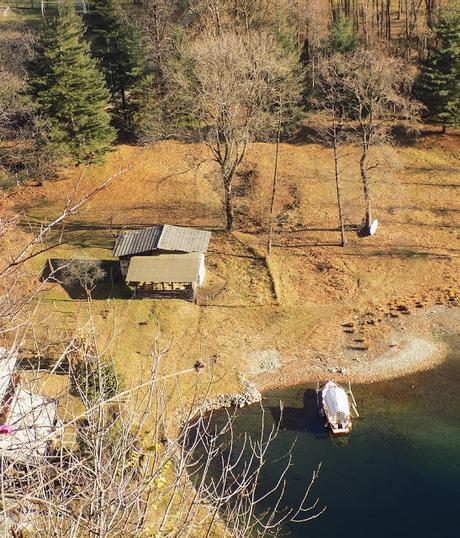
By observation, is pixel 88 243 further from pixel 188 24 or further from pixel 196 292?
pixel 188 24

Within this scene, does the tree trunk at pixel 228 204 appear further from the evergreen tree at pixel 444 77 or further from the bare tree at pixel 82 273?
the evergreen tree at pixel 444 77

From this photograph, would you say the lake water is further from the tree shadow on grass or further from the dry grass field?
the tree shadow on grass

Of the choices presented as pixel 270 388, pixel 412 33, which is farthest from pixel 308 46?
pixel 270 388

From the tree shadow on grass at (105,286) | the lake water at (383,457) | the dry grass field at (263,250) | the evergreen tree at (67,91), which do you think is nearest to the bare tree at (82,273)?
the tree shadow on grass at (105,286)

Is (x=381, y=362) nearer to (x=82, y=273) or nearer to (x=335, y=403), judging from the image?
(x=335, y=403)

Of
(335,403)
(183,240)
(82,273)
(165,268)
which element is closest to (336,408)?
(335,403)

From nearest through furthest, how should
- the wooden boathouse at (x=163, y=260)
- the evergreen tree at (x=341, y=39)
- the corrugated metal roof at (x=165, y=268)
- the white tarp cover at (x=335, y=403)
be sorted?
the white tarp cover at (x=335, y=403) → the corrugated metal roof at (x=165, y=268) → the wooden boathouse at (x=163, y=260) → the evergreen tree at (x=341, y=39)
